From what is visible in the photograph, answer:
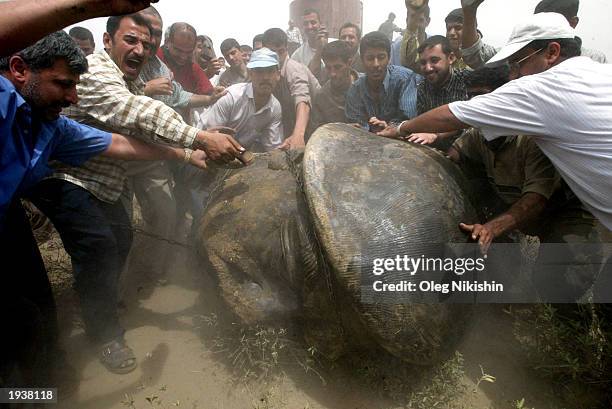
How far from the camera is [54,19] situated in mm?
1115

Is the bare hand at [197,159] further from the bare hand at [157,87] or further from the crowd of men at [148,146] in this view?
the bare hand at [157,87]

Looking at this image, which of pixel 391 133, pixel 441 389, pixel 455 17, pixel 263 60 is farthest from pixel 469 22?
pixel 441 389

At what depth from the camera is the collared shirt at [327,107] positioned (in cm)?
470

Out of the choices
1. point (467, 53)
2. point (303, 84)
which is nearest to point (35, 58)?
point (303, 84)

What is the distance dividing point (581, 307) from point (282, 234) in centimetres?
194

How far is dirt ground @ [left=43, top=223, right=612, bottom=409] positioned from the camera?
7.61 feet

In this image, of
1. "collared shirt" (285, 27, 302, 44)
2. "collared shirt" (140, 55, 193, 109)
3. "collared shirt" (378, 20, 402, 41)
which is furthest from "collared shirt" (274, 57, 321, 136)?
"collared shirt" (378, 20, 402, 41)

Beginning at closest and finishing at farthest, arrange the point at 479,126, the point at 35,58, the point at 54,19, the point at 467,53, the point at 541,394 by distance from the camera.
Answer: the point at 54,19, the point at 35,58, the point at 479,126, the point at 541,394, the point at 467,53

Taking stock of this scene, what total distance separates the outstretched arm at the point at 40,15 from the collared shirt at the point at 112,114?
1.33 metres

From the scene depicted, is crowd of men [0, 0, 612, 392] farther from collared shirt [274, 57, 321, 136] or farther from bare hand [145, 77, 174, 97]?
collared shirt [274, 57, 321, 136]

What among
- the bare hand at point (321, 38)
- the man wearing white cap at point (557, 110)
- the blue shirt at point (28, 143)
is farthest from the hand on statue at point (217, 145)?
the bare hand at point (321, 38)

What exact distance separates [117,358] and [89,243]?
0.82 m

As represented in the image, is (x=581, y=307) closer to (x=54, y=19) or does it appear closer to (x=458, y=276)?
(x=458, y=276)

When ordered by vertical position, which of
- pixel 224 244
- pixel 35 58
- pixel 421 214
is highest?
pixel 35 58
